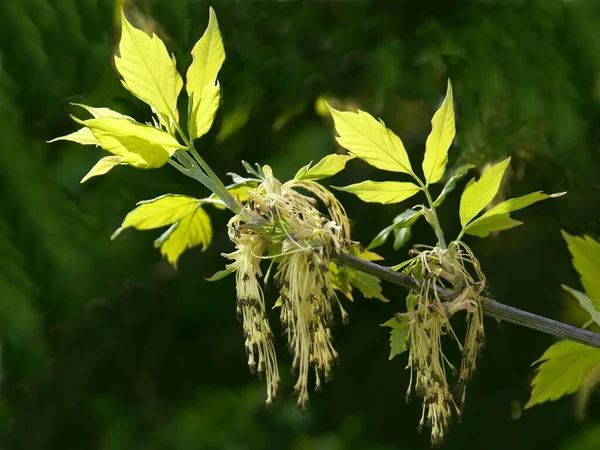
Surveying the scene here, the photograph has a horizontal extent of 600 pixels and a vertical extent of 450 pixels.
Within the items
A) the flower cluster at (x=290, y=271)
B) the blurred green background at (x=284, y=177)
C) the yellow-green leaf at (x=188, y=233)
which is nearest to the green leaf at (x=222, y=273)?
the flower cluster at (x=290, y=271)

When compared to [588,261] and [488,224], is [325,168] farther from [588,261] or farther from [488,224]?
[588,261]

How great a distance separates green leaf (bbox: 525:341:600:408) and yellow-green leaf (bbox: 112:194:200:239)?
184 millimetres

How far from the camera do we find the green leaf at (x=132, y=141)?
0.86ft

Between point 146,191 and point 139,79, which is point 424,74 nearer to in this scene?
point 146,191

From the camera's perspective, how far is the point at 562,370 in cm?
38

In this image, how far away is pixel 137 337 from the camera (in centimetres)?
85

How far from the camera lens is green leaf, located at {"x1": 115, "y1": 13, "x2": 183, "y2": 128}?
27 centimetres

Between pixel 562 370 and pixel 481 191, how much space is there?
135mm

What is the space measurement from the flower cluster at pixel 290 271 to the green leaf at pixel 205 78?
3 cm

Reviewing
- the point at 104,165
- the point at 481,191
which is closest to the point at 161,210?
the point at 104,165

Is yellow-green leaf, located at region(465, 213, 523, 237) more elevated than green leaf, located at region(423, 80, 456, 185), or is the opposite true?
green leaf, located at region(423, 80, 456, 185)

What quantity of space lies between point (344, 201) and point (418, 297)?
1.50ft

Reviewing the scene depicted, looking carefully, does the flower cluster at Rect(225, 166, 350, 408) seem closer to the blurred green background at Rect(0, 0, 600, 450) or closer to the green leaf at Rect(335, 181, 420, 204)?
the green leaf at Rect(335, 181, 420, 204)

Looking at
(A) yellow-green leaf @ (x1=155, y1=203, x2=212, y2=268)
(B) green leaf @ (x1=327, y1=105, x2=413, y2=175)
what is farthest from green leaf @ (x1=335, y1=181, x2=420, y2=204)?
(A) yellow-green leaf @ (x1=155, y1=203, x2=212, y2=268)
